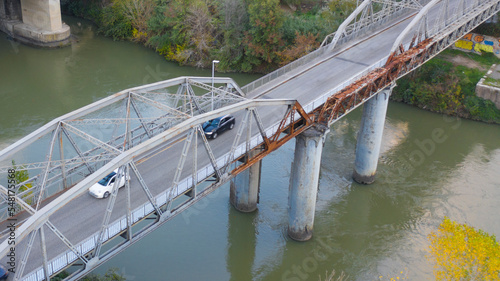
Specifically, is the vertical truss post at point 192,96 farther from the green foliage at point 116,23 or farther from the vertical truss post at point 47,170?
the green foliage at point 116,23

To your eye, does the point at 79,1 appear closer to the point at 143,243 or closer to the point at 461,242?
the point at 143,243

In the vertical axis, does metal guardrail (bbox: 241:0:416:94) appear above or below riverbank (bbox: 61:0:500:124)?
above

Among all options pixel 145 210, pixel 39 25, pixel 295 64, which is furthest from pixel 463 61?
pixel 39 25

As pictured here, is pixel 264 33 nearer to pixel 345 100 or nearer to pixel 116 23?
pixel 116 23

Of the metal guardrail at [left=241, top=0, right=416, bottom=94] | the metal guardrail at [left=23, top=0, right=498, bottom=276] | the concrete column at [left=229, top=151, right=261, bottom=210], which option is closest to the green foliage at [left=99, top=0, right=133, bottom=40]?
the metal guardrail at [left=241, top=0, right=416, bottom=94]

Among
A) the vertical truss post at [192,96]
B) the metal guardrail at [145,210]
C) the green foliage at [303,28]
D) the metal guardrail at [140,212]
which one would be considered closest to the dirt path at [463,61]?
the green foliage at [303,28]

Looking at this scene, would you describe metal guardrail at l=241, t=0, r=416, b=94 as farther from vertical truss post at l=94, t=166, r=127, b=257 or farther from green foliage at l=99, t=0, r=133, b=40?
green foliage at l=99, t=0, r=133, b=40

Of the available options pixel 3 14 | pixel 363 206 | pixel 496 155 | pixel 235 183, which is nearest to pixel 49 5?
pixel 3 14
